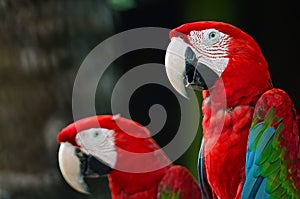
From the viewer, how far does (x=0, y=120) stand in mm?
1795

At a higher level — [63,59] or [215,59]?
[215,59]

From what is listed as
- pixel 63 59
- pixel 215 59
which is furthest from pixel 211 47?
pixel 63 59

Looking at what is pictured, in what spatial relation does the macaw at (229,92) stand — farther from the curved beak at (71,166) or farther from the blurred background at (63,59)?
the curved beak at (71,166)

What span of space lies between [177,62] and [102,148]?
1.12 ft

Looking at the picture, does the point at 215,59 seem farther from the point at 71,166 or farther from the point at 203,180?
the point at 71,166

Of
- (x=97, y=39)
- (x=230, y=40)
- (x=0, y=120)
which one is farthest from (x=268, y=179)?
(x=0, y=120)

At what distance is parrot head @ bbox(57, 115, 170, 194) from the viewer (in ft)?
3.97

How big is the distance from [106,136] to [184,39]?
0.35m

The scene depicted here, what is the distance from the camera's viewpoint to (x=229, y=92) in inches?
39.5

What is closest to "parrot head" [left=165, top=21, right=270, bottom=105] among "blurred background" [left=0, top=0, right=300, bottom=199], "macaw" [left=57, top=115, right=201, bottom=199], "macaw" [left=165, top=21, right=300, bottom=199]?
"macaw" [left=165, top=21, right=300, bottom=199]

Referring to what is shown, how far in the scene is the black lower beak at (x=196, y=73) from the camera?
99 centimetres

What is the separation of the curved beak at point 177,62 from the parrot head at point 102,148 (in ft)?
0.86

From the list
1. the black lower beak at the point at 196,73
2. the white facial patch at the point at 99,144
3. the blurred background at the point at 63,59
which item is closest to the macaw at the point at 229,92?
the black lower beak at the point at 196,73

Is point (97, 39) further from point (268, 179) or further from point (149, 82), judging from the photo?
point (268, 179)
